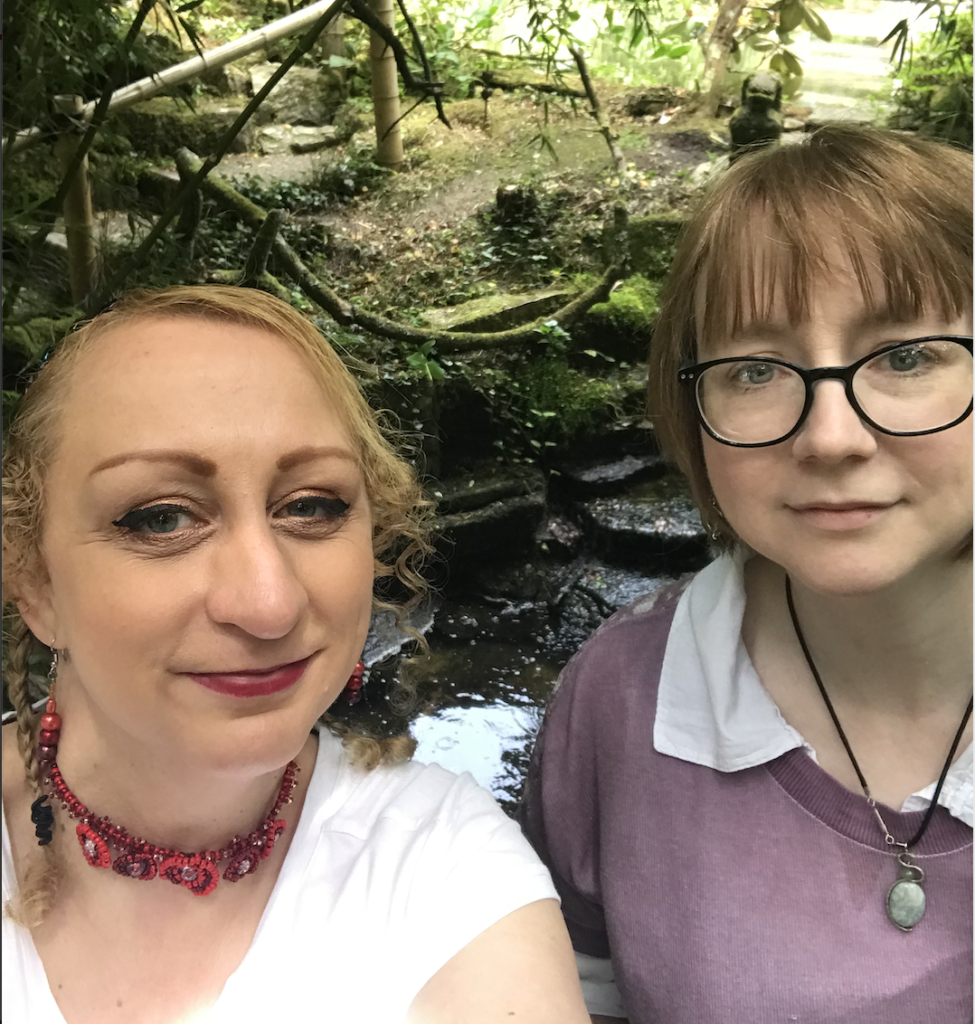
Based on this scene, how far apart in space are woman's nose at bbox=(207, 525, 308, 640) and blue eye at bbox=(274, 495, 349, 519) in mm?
37

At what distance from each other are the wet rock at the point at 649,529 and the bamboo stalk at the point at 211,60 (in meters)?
1.27

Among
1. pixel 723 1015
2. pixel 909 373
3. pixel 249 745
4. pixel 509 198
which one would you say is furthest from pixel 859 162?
pixel 509 198

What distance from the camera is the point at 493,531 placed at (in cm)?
199

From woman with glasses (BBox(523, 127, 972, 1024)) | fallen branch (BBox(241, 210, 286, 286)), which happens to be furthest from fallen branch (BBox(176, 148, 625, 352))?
woman with glasses (BBox(523, 127, 972, 1024))

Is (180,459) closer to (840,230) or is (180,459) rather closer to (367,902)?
(367,902)

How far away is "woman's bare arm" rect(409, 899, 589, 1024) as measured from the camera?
622 millimetres

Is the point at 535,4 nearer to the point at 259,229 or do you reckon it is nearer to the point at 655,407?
the point at 259,229

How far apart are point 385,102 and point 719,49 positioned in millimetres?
570

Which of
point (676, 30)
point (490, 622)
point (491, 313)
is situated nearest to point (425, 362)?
point (491, 313)

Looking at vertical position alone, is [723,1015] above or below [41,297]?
below

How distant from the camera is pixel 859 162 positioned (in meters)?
0.67

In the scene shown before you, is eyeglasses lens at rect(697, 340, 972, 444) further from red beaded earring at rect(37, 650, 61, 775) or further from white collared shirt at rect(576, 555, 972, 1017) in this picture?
red beaded earring at rect(37, 650, 61, 775)

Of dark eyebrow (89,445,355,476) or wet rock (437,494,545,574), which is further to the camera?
wet rock (437,494,545,574)

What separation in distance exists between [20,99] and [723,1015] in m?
1.33
